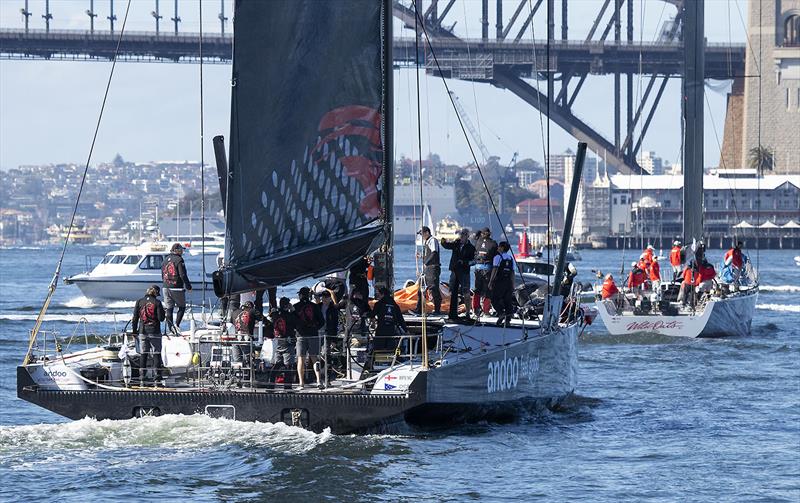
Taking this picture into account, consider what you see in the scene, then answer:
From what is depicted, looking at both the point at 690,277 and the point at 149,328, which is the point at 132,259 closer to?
the point at 690,277

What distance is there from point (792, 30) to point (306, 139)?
99222 mm

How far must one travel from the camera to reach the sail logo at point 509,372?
14969 mm

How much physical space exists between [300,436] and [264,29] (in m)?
3.47

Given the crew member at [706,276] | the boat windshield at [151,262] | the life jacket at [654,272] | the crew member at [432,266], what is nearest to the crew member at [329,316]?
the crew member at [432,266]

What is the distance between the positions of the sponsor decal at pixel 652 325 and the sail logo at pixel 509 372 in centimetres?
1175

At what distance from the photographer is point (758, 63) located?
10706cm

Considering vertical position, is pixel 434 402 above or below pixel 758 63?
below

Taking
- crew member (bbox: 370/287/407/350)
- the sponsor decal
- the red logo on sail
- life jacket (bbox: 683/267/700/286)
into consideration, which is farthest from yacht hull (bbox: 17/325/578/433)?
life jacket (bbox: 683/267/700/286)

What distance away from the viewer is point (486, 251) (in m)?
17.5

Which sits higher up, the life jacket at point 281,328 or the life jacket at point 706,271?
the life jacket at point 706,271

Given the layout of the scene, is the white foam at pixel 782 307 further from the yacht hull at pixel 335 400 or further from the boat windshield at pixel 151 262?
the yacht hull at pixel 335 400

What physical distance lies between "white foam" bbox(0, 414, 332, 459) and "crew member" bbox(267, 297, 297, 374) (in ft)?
2.43

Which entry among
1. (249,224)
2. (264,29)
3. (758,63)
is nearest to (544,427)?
(249,224)

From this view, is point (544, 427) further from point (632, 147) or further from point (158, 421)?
point (632, 147)
